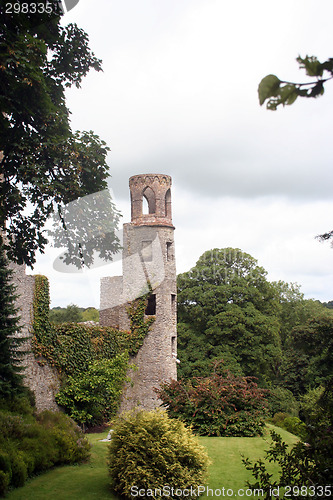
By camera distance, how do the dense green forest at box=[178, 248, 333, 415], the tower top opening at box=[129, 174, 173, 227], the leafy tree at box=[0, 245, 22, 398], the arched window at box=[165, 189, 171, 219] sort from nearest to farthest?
the leafy tree at box=[0, 245, 22, 398] → the tower top opening at box=[129, 174, 173, 227] → the arched window at box=[165, 189, 171, 219] → the dense green forest at box=[178, 248, 333, 415]

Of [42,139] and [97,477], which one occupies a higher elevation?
[42,139]

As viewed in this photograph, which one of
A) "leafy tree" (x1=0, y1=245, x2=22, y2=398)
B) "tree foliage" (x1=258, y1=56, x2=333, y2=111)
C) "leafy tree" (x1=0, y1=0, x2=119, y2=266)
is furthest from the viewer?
"leafy tree" (x1=0, y1=245, x2=22, y2=398)

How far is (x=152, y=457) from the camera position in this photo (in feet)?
29.4

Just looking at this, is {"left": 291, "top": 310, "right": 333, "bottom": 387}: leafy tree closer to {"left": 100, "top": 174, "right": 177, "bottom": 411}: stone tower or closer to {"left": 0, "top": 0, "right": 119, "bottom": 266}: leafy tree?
{"left": 100, "top": 174, "right": 177, "bottom": 411}: stone tower

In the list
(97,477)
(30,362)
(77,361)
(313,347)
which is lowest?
(97,477)

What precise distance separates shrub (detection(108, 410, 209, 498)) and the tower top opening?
1374 cm

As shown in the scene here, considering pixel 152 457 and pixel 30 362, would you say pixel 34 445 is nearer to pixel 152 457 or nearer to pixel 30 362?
pixel 152 457

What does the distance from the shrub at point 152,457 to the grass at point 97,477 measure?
0.53 metres

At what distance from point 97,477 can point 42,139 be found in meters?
6.80

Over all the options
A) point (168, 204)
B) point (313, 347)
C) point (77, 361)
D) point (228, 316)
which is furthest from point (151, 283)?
point (228, 316)

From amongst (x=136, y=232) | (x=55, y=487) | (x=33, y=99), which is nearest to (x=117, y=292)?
(x=136, y=232)

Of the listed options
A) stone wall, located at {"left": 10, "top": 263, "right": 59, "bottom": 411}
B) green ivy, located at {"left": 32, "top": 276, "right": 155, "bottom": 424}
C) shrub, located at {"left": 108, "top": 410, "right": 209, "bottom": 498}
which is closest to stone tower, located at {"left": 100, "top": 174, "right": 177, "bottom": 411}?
green ivy, located at {"left": 32, "top": 276, "right": 155, "bottom": 424}

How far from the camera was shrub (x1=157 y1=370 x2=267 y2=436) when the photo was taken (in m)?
14.7

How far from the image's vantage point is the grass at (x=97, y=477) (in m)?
8.80
